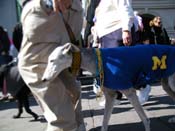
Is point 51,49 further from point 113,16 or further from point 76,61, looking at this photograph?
point 113,16

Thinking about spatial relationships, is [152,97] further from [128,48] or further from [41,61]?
[41,61]

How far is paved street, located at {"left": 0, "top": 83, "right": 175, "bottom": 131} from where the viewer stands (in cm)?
538

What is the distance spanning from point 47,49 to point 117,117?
209cm

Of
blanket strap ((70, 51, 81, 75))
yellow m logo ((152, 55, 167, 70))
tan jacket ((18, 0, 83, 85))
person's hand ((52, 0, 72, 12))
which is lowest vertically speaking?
yellow m logo ((152, 55, 167, 70))

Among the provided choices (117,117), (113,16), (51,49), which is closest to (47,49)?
(51,49)

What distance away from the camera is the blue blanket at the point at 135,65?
4.34m

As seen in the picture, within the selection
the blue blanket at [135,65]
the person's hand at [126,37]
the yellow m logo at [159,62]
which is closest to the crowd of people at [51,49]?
the blue blanket at [135,65]

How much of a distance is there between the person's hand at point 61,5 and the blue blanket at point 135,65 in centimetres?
62

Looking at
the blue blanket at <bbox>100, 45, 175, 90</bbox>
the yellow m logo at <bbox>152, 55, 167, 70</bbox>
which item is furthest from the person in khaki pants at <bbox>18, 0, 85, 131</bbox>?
the yellow m logo at <bbox>152, 55, 167, 70</bbox>

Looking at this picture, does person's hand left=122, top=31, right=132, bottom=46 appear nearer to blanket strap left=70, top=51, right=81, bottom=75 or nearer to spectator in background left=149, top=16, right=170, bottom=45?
blanket strap left=70, top=51, right=81, bottom=75

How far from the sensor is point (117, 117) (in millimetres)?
5879

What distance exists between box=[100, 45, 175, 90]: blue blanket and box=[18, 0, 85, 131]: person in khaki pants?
18.8 inches

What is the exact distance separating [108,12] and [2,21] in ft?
33.4

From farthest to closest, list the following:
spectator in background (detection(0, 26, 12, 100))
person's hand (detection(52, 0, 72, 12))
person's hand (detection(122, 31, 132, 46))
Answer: spectator in background (detection(0, 26, 12, 100)) < person's hand (detection(122, 31, 132, 46)) < person's hand (detection(52, 0, 72, 12))
